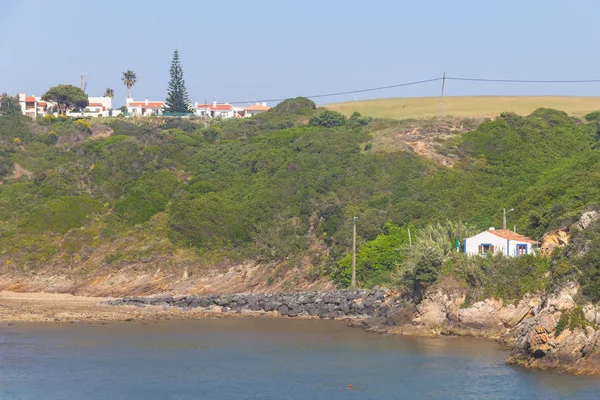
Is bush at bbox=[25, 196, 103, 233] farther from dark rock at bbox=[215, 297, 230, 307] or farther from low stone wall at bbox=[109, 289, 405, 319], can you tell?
dark rock at bbox=[215, 297, 230, 307]

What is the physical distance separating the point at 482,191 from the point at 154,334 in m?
31.8

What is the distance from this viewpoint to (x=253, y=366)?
37469 millimetres

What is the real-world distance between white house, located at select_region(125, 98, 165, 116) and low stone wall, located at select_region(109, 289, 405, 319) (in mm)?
75415

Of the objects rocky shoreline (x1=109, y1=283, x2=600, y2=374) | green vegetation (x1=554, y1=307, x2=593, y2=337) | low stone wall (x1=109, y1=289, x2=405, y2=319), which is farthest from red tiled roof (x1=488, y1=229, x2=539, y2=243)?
green vegetation (x1=554, y1=307, x2=593, y2=337)

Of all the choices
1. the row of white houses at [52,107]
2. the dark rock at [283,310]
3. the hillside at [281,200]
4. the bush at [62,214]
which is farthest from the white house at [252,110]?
the dark rock at [283,310]

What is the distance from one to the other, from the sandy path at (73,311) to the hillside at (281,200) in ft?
12.7

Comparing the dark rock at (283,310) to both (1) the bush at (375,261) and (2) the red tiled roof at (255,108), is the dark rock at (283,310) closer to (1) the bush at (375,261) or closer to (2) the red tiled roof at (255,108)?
(1) the bush at (375,261)

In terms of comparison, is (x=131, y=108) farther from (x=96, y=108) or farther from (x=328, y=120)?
(x=328, y=120)

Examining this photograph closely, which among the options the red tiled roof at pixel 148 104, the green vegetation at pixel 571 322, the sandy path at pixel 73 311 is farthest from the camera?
the red tiled roof at pixel 148 104

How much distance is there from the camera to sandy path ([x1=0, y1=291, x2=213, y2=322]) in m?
50.7

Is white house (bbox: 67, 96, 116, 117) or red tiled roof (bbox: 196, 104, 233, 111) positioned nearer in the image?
white house (bbox: 67, 96, 116, 117)

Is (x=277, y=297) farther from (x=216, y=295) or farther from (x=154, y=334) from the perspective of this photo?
(x=154, y=334)

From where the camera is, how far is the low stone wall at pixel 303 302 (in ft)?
164

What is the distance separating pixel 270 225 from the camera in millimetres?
66438
